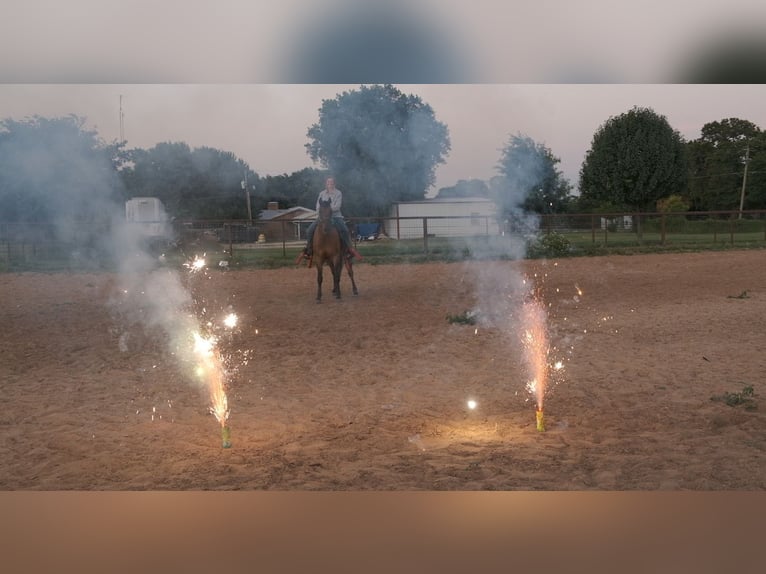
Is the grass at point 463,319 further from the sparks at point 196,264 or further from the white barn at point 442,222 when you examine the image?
the sparks at point 196,264

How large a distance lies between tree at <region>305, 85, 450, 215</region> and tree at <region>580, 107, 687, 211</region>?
265cm

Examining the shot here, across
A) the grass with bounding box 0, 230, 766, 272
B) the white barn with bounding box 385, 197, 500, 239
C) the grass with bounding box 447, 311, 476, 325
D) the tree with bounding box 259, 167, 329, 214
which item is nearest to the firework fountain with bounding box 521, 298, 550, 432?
the grass with bounding box 447, 311, 476, 325

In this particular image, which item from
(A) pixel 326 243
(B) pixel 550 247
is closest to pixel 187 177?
(A) pixel 326 243

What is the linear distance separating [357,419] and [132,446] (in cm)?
101

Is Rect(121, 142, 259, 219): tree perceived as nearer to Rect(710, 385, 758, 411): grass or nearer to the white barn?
Rect(710, 385, 758, 411): grass

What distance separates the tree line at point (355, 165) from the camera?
15.0ft

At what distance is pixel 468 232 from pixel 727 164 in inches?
181

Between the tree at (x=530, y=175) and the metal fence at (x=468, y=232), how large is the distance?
102 cm

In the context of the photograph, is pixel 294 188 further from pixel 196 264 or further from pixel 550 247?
pixel 550 247

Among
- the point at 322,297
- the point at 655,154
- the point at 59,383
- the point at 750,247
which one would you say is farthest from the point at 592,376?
the point at 750,247

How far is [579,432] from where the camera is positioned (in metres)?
2.95

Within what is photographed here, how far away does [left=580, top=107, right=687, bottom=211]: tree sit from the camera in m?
8.27

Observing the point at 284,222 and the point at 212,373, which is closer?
the point at 212,373

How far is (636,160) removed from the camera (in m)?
8.85
